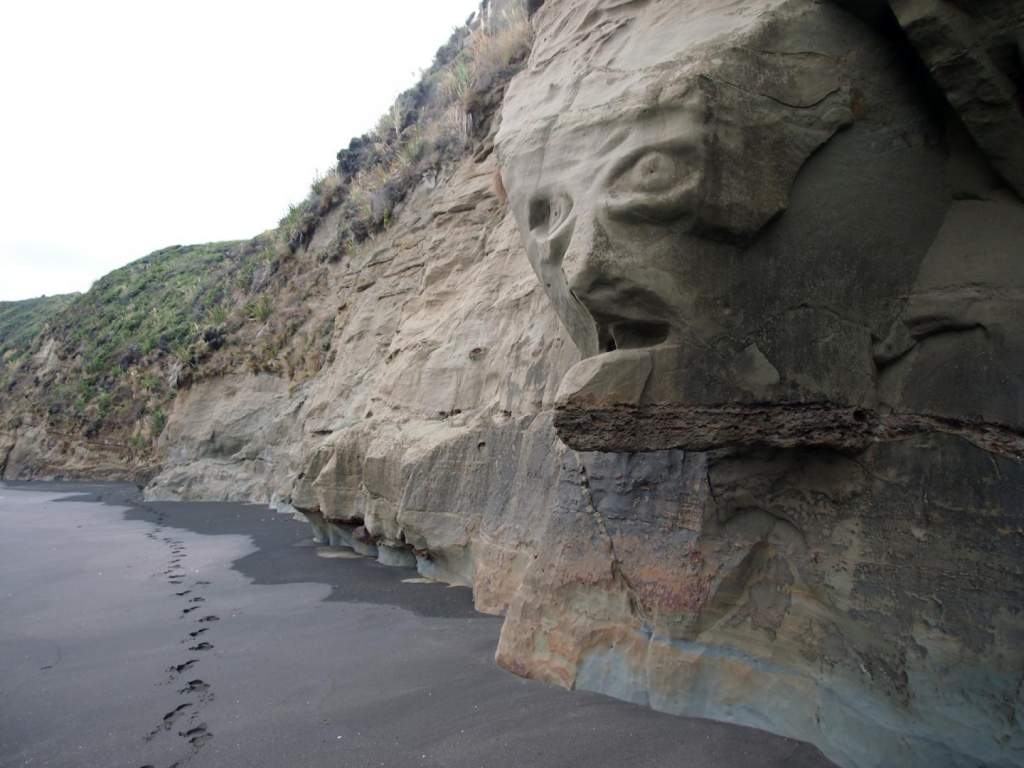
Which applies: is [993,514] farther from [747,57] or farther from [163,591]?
[163,591]

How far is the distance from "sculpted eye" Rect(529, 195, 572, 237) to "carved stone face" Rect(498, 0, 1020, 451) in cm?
26

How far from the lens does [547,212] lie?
3.38 meters

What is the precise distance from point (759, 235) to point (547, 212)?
3.40ft

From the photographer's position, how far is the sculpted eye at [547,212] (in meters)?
3.16

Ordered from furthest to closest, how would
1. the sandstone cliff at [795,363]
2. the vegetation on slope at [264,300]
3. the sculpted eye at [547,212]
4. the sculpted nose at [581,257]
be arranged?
the vegetation on slope at [264,300] → the sculpted eye at [547,212] → the sculpted nose at [581,257] → the sandstone cliff at [795,363]

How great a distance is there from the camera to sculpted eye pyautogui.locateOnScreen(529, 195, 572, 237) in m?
3.16

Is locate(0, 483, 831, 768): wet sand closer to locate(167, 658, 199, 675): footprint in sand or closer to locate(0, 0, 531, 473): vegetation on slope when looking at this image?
locate(167, 658, 199, 675): footprint in sand

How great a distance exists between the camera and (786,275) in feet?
9.33

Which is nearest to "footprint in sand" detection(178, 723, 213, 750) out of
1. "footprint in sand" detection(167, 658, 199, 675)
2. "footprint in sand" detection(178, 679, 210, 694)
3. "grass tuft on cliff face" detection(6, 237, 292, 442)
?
"footprint in sand" detection(178, 679, 210, 694)

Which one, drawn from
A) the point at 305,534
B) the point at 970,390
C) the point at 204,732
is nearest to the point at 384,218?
the point at 305,534

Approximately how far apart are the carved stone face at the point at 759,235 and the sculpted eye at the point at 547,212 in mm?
259

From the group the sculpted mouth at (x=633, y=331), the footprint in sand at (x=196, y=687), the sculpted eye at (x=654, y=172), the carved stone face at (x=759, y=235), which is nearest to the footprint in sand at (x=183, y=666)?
the footprint in sand at (x=196, y=687)

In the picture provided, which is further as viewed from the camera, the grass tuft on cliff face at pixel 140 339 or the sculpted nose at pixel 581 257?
the grass tuft on cliff face at pixel 140 339

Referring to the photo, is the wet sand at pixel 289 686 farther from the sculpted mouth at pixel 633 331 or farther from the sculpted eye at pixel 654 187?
the sculpted eye at pixel 654 187
